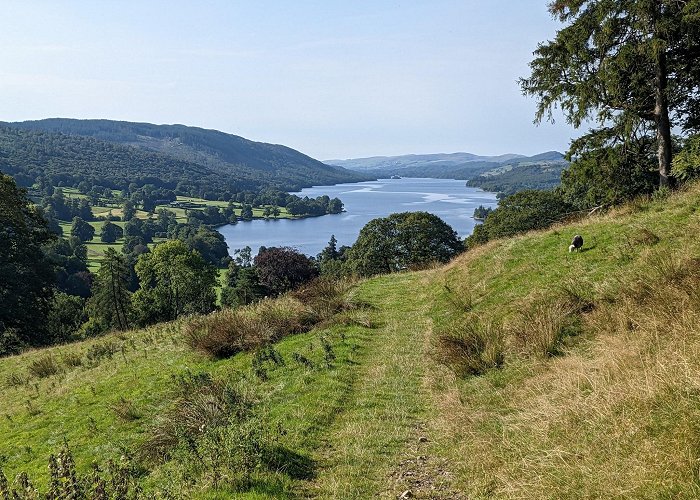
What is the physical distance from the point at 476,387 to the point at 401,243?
153 ft

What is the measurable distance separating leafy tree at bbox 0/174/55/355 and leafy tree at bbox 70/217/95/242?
10769cm

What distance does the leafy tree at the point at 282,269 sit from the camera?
184 feet

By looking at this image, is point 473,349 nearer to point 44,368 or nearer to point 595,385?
point 595,385

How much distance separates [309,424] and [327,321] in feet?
23.4

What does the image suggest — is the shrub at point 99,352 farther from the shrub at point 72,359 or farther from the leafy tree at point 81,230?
the leafy tree at point 81,230

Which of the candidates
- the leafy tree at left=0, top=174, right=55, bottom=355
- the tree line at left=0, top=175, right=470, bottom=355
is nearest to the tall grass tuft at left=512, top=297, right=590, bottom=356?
the tree line at left=0, top=175, right=470, bottom=355

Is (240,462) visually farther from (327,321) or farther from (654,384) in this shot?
(327,321)

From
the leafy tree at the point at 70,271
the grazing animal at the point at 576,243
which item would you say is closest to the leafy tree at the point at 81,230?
the leafy tree at the point at 70,271

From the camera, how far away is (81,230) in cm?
12838

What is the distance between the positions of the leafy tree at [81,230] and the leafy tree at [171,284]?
81.8 metres

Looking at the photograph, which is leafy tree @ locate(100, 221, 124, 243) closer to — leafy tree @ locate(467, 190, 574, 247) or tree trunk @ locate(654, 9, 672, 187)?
leafy tree @ locate(467, 190, 574, 247)

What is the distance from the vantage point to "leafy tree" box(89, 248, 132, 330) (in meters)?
42.8

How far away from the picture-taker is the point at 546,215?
193 ft

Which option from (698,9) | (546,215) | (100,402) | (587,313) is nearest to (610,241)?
(587,313)
